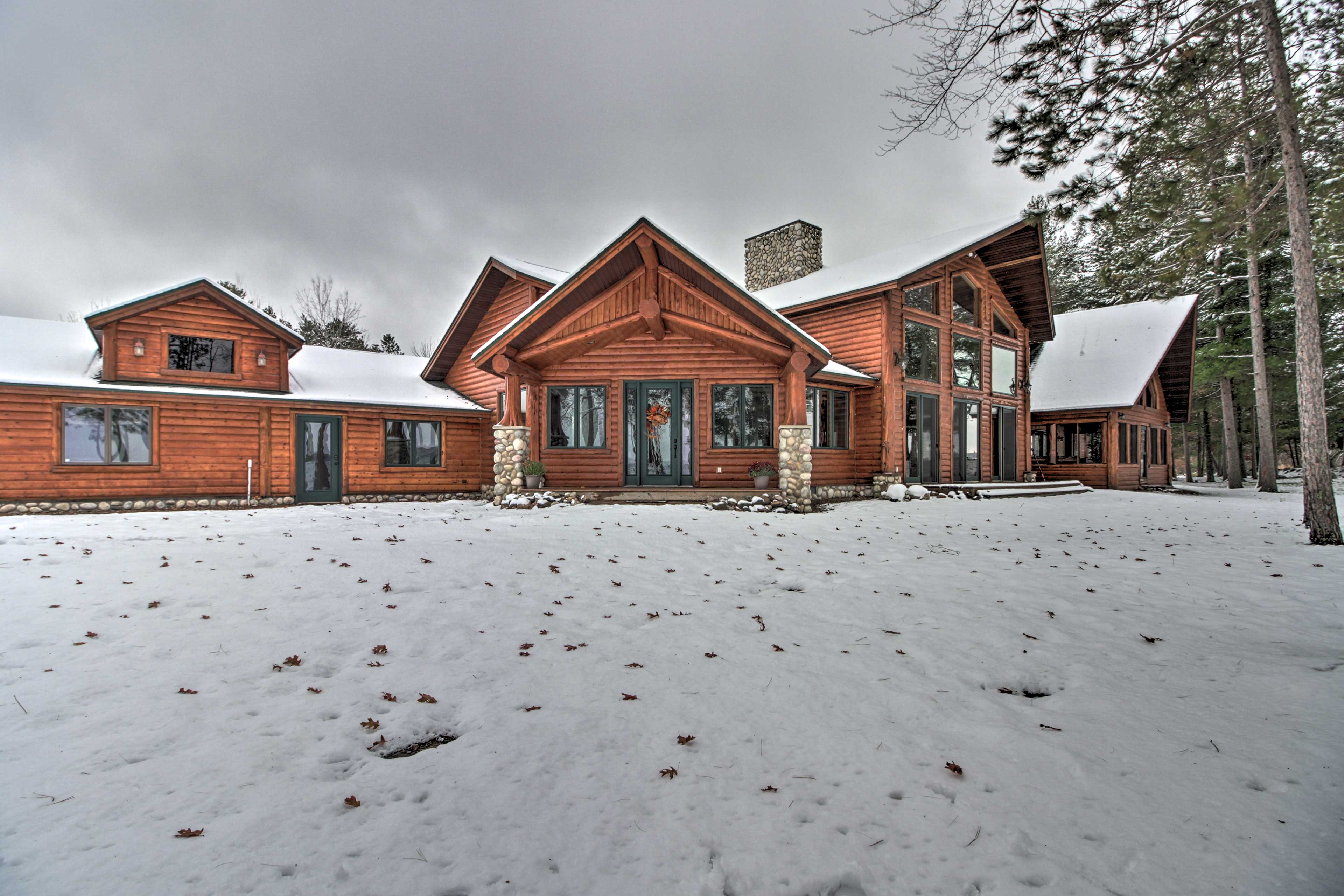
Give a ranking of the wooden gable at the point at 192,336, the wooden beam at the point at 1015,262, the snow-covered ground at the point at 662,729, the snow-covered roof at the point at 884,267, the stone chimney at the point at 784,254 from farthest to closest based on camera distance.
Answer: the stone chimney at the point at 784,254
the wooden beam at the point at 1015,262
the snow-covered roof at the point at 884,267
the wooden gable at the point at 192,336
the snow-covered ground at the point at 662,729

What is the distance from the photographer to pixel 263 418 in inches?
538

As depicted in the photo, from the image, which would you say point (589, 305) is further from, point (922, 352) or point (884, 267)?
point (922, 352)

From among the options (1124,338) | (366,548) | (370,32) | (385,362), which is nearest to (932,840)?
(366,548)

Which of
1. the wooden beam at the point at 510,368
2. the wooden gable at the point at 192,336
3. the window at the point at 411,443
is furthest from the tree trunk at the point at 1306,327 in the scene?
the wooden gable at the point at 192,336

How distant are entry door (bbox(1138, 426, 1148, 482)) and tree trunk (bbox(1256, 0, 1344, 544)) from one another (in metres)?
15.1

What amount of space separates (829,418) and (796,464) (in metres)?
3.26

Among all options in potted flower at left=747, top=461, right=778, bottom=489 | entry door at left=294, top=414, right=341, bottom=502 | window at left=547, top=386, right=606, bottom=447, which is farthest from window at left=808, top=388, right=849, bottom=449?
entry door at left=294, top=414, right=341, bottom=502

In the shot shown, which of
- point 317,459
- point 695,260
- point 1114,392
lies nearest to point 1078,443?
point 1114,392

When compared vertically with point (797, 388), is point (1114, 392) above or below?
above

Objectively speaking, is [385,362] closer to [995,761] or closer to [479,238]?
[995,761]

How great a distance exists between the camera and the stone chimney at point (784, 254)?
72.0 feet

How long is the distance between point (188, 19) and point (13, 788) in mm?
19171

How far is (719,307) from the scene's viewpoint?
38.3 ft

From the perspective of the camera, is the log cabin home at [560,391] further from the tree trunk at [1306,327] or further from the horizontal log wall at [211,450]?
the tree trunk at [1306,327]
